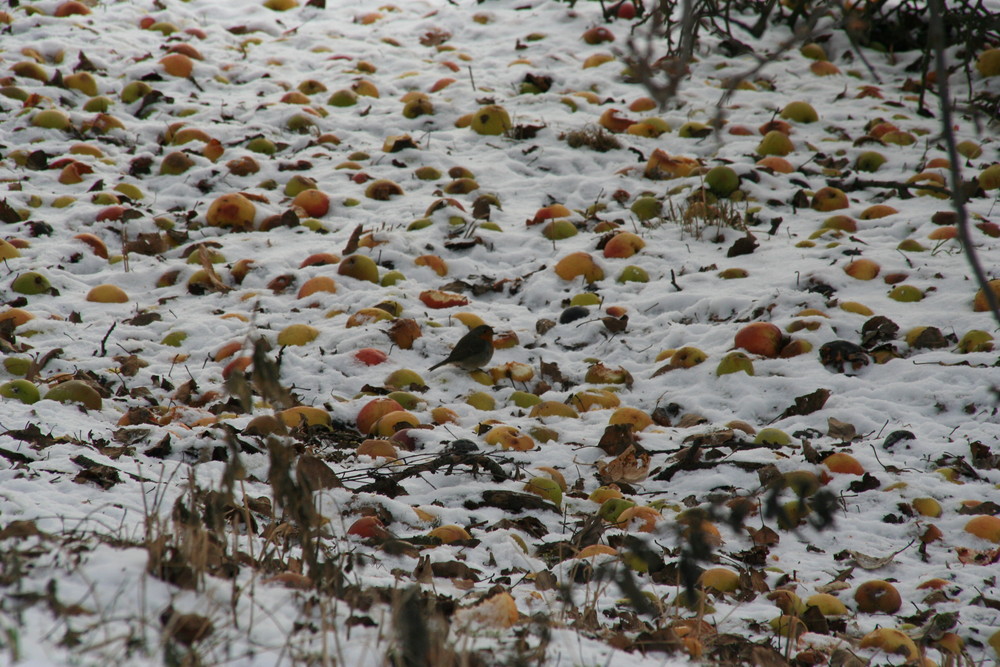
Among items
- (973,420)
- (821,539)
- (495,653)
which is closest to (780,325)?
(973,420)

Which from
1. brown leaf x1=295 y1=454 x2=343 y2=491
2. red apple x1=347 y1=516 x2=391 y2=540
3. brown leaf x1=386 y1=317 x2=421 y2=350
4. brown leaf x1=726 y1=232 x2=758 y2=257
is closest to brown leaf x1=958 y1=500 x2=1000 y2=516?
red apple x1=347 y1=516 x2=391 y2=540

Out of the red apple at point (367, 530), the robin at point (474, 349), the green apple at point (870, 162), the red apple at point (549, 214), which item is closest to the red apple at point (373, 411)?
the robin at point (474, 349)

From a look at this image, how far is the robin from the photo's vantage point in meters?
3.84

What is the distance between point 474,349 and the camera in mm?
3840

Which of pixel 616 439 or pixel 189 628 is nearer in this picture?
pixel 189 628

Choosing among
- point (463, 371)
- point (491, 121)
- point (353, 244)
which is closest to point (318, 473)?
point (463, 371)

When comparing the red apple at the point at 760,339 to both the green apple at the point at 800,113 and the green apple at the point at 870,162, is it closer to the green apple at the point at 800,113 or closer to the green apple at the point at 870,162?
the green apple at the point at 870,162

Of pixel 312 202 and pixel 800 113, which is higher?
pixel 800 113

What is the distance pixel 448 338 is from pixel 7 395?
194 centimetres

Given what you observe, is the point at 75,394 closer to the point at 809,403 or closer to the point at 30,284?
the point at 30,284

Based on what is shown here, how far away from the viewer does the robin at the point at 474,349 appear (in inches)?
151

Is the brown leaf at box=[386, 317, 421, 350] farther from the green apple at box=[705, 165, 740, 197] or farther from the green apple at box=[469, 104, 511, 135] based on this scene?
the green apple at box=[469, 104, 511, 135]

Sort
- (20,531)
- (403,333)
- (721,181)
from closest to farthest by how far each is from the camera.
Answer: (20,531) → (403,333) → (721,181)

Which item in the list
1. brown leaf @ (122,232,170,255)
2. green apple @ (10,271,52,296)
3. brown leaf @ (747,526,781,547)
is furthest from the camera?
brown leaf @ (122,232,170,255)
